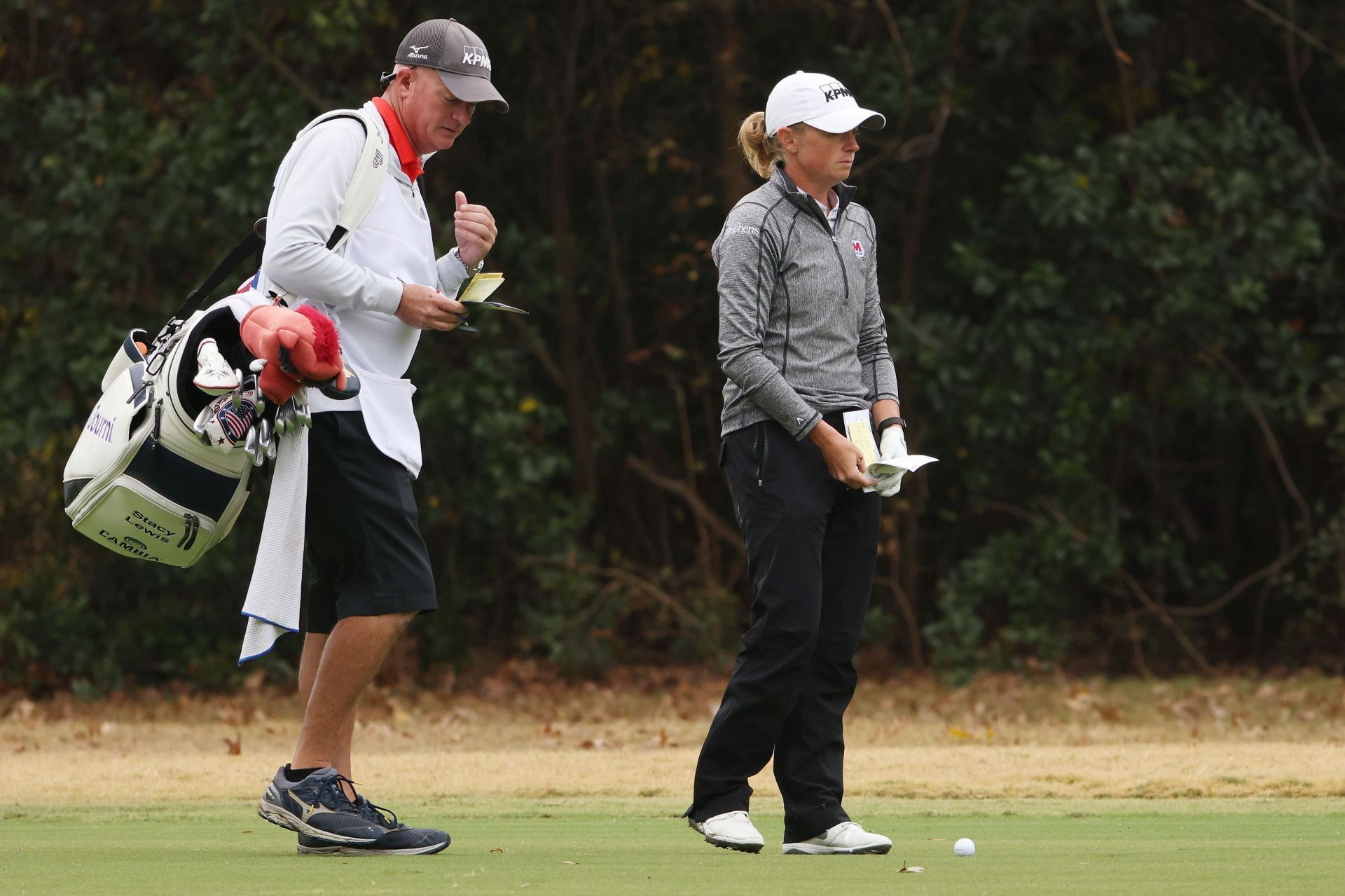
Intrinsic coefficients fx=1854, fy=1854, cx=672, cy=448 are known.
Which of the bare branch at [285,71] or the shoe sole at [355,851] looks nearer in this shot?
the shoe sole at [355,851]

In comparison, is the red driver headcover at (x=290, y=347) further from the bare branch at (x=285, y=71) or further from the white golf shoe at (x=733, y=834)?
the bare branch at (x=285, y=71)

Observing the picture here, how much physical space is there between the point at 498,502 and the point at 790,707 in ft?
25.4

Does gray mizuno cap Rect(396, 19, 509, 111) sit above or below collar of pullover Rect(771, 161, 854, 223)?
above

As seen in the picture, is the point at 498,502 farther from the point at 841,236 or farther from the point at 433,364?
the point at 841,236

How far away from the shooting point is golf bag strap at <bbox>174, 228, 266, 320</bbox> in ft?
16.4

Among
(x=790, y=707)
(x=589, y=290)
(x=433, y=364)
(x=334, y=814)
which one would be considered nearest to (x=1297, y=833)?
(x=790, y=707)

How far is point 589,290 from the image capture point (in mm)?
13734

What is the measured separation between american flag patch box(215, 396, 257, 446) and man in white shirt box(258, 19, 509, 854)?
248mm

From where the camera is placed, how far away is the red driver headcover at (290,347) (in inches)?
180

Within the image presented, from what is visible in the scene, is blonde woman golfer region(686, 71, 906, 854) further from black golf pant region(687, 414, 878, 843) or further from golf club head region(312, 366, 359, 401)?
golf club head region(312, 366, 359, 401)

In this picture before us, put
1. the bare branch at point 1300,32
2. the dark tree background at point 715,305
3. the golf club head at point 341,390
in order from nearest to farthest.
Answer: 1. the golf club head at point 341,390
2. the dark tree background at point 715,305
3. the bare branch at point 1300,32

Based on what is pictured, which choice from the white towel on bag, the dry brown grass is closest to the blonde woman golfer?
the white towel on bag

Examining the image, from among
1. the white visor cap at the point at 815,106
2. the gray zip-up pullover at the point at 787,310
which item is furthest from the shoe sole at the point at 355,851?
the white visor cap at the point at 815,106

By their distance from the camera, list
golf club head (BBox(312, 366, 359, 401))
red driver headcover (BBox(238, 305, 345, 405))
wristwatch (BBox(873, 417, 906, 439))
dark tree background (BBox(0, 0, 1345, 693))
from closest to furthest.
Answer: red driver headcover (BBox(238, 305, 345, 405))
golf club head (BBox(312, 366, 359, 401))
wristwatch (BBox(873, 417, 906, 439))
dark tree background (BBox(0, 0, 1345, 693))
